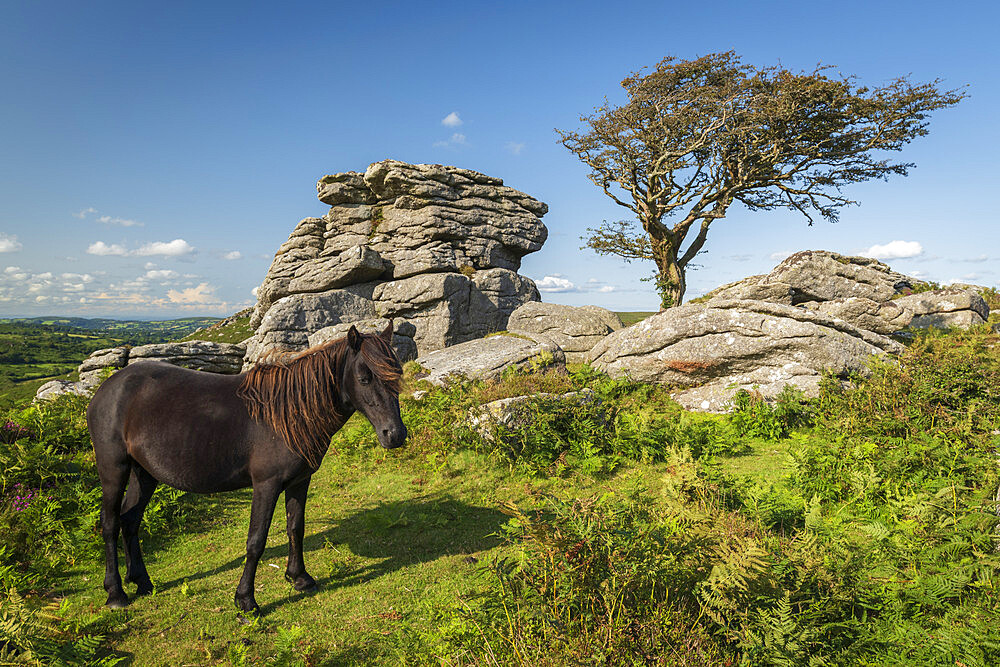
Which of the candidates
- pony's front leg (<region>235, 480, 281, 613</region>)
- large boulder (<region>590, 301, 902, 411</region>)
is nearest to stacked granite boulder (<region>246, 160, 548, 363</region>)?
large boulder (<region>590, 301, 902, 411</region>)

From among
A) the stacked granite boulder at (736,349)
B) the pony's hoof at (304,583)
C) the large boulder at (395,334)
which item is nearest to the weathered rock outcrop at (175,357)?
the large boulder at (395,334)

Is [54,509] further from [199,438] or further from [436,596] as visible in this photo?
[436,596]

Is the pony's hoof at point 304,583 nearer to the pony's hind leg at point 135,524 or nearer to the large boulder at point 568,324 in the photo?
the pony's hind leg at point 135,524

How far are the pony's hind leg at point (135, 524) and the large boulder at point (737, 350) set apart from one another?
11.1m

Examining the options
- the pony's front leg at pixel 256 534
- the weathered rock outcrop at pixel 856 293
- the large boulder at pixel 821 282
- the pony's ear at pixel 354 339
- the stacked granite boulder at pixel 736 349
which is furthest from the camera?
the large boulder at pixel 821 282

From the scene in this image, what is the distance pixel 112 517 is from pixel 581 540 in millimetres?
5469

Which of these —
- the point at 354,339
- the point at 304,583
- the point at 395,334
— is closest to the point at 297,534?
the point at 304,583

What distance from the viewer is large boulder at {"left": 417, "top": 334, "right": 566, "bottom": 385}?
42.2 ft

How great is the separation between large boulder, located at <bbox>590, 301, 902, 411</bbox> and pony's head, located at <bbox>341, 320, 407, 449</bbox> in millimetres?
9638

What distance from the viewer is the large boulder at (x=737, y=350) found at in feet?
41.0

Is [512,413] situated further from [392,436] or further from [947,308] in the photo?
[947,308]

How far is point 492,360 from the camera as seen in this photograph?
522 inches

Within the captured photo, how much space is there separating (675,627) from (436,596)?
309 centimetres

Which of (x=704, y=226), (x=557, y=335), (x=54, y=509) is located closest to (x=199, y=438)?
(x=54, y=509)
